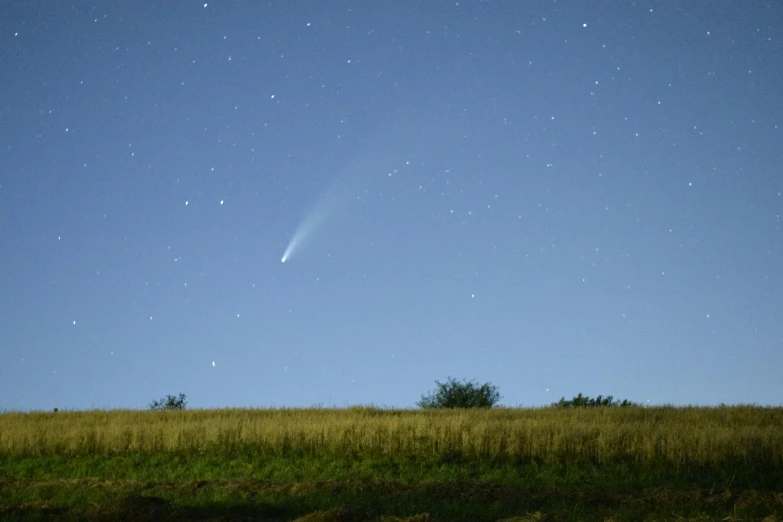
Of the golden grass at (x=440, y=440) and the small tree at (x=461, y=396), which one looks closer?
the golden grass at (x=440, y=440)

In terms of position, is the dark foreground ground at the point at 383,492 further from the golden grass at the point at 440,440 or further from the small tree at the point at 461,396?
the small tree at the point at 461,396

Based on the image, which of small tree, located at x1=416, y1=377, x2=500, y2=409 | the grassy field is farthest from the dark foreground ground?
small tree, located at x1=416, y1=377, x2=500, y2=409

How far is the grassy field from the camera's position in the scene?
548 inches

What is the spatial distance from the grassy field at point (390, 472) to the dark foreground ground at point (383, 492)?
0.05 meters

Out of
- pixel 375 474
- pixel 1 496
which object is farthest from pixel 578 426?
pixel 1 496

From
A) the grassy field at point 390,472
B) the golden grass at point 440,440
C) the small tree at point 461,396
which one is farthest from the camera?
the small tree at point 461,396

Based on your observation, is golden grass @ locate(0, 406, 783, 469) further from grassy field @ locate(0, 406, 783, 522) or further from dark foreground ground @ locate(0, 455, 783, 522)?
dark foreground ground @ locate(0, 455, 783, 522)

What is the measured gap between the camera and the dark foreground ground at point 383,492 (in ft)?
43.6

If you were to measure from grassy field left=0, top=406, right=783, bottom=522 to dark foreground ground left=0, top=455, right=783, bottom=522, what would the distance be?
49mm

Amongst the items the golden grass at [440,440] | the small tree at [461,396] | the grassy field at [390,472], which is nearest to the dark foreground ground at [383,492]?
the grassy field at [390,472]

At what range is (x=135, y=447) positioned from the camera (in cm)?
2406

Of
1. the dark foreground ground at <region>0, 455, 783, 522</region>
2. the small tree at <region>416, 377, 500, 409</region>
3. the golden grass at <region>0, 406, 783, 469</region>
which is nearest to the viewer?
the dark foreground ground at <region>0, 455, 783, 522</region>

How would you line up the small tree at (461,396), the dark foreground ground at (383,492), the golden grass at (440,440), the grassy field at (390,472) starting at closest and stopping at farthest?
the dark foreground ground at (383,492) → the grassy field at (390,472) → the golden grass at (440,440) → the small tree at (461,396)

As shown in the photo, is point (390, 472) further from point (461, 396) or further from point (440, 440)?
point (461, 396)
